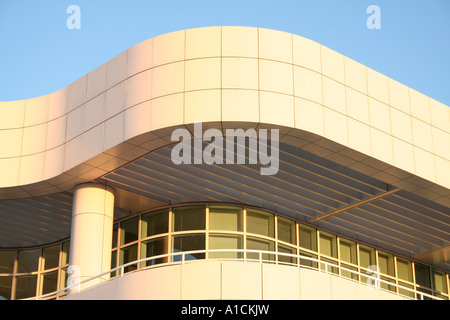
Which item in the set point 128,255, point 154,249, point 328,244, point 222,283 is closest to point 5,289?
point 128,255

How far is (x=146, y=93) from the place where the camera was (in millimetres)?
23609

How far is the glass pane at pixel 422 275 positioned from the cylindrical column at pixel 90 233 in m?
13.1

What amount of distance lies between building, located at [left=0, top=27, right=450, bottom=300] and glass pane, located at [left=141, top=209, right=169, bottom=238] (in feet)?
0.15

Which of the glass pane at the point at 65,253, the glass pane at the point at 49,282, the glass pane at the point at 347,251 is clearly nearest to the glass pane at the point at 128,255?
the glass pane at the point at 65,253

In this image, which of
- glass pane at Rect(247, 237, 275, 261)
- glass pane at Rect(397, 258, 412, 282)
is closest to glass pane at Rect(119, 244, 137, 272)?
glass pane at Rect(247, 237, 275, 261)

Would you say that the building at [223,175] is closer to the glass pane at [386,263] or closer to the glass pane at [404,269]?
the glass pane at [386,263]

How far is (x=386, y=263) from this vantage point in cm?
3138

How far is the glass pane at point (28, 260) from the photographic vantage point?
3109 cm

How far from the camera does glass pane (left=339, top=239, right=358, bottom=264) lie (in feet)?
98.4

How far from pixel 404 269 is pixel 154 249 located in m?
10.5

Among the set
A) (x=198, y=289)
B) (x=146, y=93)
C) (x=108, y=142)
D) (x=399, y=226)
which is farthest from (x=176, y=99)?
(x=399, y=226)

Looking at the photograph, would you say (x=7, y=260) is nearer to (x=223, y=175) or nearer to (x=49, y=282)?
(x=49, y=282)

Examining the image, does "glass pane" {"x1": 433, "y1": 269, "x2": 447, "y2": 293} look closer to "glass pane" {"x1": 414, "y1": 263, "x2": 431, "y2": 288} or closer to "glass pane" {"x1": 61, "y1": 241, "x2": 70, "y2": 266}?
"glass pane" {"x1": 414, "y1": 263, "x2": 431, "y2": 288}
